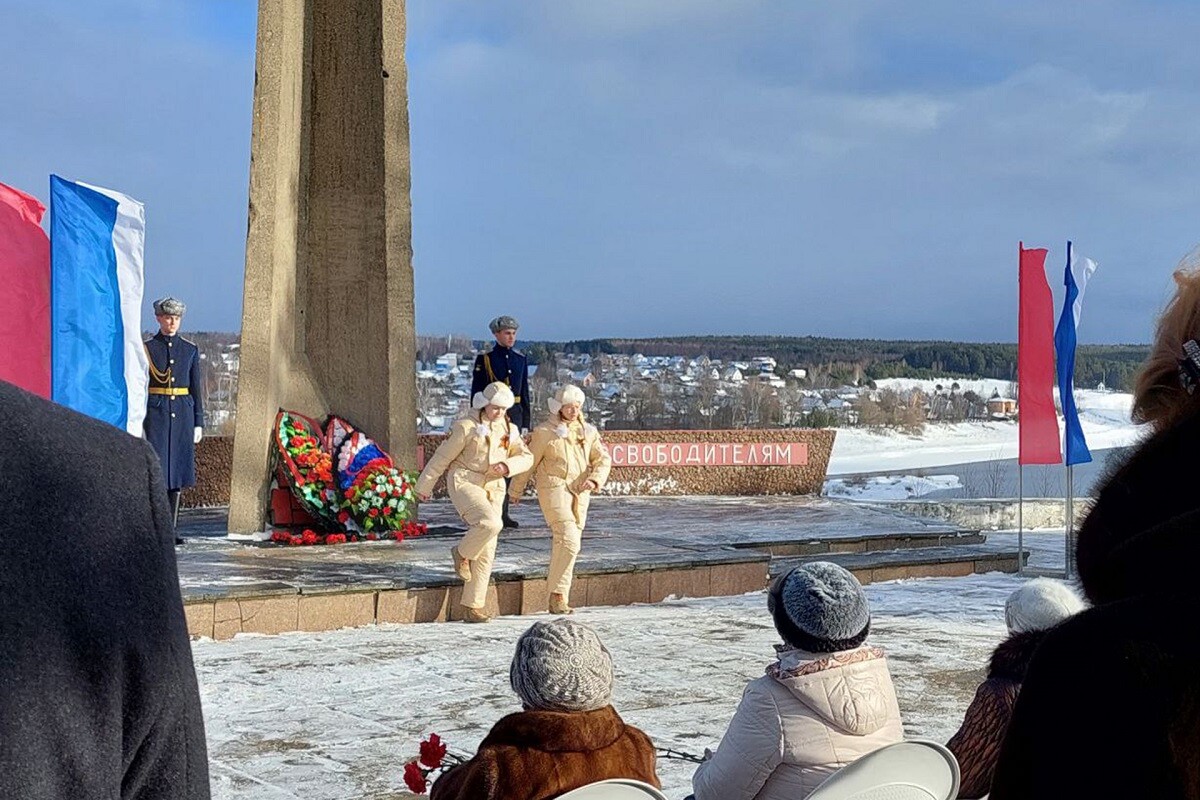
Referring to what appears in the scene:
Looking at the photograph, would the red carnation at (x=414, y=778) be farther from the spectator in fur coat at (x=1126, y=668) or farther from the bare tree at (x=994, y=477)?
the bare tree at (x=994, y=477)

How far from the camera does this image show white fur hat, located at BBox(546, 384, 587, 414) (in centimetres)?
956

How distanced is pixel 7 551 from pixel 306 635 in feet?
26.6

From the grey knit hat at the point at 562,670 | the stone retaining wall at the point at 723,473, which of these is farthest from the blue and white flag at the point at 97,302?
the stone retaining wall at the point at 723,473

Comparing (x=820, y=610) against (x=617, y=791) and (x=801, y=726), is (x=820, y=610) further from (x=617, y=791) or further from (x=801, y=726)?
(x=617, y=791)

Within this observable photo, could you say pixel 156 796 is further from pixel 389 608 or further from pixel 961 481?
pixel 961 481

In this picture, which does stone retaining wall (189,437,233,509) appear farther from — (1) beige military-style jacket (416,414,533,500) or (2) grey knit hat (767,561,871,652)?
(2) grey knit hat (767,561,871,652)

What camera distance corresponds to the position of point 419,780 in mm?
3988

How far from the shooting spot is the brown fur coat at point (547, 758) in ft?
10.9

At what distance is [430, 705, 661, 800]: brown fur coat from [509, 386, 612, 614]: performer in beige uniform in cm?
601

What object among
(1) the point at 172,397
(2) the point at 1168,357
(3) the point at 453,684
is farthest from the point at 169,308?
(2) the point at 1168,357

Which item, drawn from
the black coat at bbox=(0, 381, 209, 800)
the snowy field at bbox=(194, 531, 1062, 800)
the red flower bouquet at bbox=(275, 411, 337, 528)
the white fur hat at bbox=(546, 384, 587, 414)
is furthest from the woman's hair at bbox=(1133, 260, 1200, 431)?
the red flower bouquet at bbox=(275, 411, 337, 528)

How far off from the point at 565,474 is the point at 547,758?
20.6ft

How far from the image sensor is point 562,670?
3441 millimetres

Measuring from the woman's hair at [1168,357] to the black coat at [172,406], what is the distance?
10.4 m
